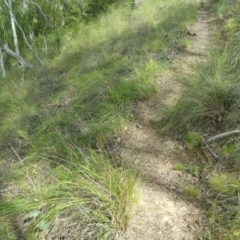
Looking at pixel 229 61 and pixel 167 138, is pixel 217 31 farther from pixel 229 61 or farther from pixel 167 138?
pixel 167 138

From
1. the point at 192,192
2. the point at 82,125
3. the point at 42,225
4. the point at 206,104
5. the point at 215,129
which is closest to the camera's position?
the point at 42,225

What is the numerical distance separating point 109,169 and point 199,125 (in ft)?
4.53

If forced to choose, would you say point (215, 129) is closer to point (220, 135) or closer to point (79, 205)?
point (220, 135)

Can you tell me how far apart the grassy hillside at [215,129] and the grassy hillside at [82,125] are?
719 millimetres

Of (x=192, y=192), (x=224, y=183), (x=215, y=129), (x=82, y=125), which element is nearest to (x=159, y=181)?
(x=192, y=192)

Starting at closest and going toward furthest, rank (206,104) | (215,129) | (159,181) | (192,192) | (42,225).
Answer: (42,225) → (192,192) → (159,181) → (215,129) → (206,104)

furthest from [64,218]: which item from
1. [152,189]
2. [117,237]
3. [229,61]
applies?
[229,61]

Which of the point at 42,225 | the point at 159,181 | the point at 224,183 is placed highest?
the point at 42,225

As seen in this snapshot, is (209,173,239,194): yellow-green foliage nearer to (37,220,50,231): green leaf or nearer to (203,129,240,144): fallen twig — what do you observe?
(203,129,240,144): fallen twig

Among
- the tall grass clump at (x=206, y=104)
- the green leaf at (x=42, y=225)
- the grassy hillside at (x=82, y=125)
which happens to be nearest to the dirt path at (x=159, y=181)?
the grassy hillside at (x=82, y=125)

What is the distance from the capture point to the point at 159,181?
3.06 m

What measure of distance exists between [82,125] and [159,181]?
65.0 inches

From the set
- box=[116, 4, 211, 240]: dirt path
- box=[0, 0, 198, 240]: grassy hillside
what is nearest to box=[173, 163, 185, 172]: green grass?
box=[116, 4, 211, 240]: dirt path

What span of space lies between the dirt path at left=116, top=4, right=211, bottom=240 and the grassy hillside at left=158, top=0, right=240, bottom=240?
0.17 meters
